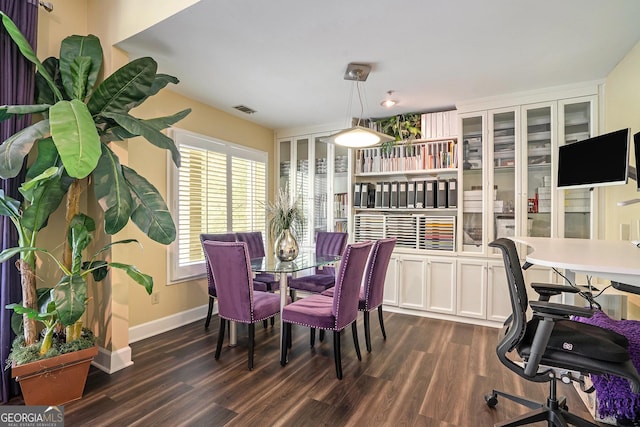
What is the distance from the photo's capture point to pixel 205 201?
3896mm

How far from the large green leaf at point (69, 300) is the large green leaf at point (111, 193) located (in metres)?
0.37

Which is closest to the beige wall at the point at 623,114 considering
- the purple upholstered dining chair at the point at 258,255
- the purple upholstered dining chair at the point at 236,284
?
the purple upholstered dining chair at the point at 236,284

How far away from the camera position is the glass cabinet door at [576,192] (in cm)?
325

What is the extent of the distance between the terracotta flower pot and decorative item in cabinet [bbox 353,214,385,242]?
10.4ft

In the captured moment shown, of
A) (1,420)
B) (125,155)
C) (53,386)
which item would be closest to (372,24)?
(125,155)

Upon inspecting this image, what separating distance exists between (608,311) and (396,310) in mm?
2092

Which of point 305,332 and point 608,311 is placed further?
point 305,332

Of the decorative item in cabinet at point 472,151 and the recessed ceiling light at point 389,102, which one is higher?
the recessed ceiling light at point 389,102

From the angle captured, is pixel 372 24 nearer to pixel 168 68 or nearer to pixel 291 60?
pixel 291 60

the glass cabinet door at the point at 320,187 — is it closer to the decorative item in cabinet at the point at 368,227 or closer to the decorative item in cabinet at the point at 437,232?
the decorative item in cabinet at the point at 368,227

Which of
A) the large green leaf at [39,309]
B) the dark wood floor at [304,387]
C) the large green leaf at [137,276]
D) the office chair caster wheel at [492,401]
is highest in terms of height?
the large green leaf at [137,276]

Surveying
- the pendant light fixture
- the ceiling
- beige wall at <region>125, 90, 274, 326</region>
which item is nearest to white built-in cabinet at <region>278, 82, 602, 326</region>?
the ceiling

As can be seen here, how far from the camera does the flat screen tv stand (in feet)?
6.83

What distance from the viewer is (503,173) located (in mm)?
3670
